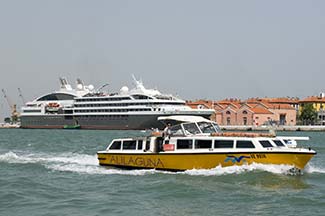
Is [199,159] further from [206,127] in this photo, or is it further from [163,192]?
[163,192]

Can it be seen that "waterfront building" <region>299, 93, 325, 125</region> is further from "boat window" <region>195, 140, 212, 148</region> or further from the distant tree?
"boat window" <region>195, 140, 212, 148</region>

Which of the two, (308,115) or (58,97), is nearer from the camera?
(58,97)

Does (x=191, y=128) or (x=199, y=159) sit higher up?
(x=191, y=128)

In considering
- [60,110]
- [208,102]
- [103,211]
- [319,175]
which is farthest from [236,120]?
[103,211]

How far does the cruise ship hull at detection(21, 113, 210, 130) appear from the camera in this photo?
106625 millimetres

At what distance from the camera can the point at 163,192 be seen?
20266 millimetres

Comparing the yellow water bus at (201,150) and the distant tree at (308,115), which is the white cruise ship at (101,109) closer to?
the distant tree at (308,115)

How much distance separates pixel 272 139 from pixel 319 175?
2.98 metres

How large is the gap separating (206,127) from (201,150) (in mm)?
2227

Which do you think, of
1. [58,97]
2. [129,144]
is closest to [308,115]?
[58,97]

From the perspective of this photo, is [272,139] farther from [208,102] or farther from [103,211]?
[208,102]

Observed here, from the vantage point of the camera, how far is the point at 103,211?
55.2 ft

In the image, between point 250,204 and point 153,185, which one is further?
point 153,185

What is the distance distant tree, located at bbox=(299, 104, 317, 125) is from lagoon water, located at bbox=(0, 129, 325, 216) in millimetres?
108735
